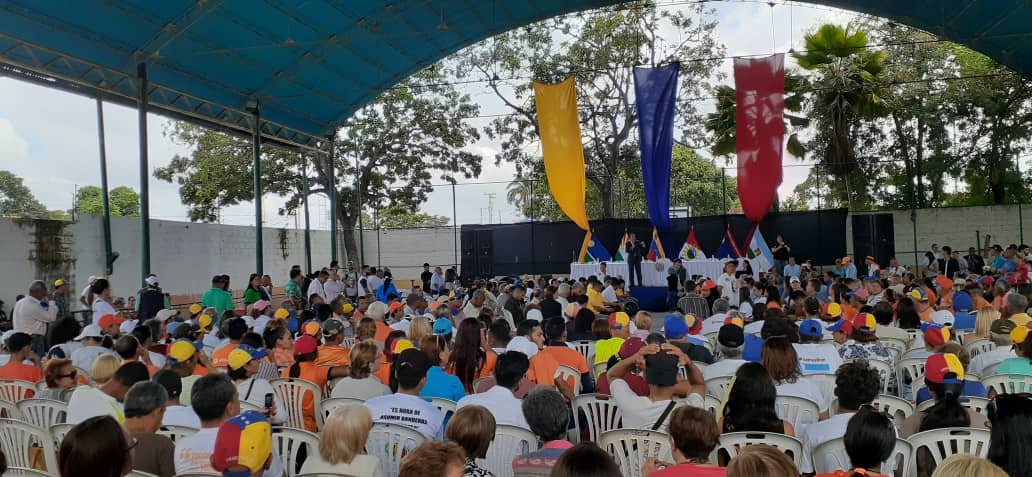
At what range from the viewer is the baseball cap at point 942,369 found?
10.6 ft

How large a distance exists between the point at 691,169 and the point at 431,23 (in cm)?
2098

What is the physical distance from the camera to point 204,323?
300 inches

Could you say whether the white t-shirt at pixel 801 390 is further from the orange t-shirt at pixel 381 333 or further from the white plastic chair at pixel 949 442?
the orange t-shirt at pixel 381 333

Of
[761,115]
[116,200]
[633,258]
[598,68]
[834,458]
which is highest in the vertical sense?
[598,68]

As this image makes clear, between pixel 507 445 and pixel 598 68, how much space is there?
21.7 meters

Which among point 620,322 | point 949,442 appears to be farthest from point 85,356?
point 949,442

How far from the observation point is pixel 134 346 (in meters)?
5.20

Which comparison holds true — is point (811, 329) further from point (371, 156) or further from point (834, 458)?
point (371, 156)

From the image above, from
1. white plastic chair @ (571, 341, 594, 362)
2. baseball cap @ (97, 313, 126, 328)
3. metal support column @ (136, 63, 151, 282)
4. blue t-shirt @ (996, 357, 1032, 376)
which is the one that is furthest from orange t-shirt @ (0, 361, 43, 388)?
metal support column @ (136, 63, 151, 282)

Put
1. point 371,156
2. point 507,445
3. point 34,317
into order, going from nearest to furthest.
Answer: point 507,445 → point 34,317 → point 371,156

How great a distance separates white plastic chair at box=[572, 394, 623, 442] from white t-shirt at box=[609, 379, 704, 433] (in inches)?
9.2

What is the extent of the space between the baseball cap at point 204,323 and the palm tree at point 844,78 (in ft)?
50.1

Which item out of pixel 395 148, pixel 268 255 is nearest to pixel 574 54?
pixel 395 148

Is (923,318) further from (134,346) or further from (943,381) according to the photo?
(134,346)
